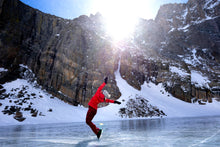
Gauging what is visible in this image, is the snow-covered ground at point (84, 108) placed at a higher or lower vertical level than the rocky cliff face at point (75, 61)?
lower

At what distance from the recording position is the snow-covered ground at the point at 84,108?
28.2 m

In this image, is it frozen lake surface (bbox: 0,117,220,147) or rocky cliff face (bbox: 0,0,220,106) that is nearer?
frozen lake surface (bbox: 0,117,220,147)

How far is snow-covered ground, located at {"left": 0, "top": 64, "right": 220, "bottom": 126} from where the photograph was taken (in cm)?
2818

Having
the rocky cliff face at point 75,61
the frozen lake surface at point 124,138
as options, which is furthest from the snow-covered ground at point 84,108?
the frozen lake surface at point 124,138

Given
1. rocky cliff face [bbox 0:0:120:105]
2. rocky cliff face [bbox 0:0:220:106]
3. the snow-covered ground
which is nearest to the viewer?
the snow-covered ground

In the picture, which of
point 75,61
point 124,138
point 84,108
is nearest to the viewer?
point 124,138

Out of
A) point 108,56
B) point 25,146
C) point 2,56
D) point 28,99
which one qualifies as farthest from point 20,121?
point 108,56

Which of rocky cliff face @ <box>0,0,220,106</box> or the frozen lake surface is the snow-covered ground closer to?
rocky cliff face @ <box>0,0,220,106</box>

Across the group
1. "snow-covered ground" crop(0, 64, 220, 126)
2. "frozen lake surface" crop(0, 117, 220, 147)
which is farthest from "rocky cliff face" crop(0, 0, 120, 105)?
"frozen lake surface" crop(0, 117, 220, 147)

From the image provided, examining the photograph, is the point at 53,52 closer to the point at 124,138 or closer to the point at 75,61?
the point at 75,61

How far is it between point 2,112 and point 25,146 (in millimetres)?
24357

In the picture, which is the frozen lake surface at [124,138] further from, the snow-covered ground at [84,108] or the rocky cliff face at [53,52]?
the rocky cliff face at [53,52]

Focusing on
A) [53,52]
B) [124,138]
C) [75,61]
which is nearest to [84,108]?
[75,61]

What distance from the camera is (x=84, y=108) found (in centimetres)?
3766
